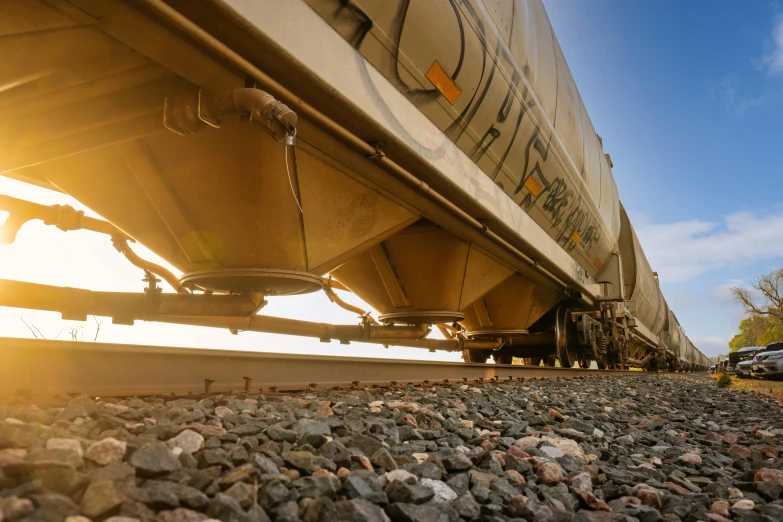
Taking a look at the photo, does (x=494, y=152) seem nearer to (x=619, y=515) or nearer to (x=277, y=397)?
(x=277, y=397)

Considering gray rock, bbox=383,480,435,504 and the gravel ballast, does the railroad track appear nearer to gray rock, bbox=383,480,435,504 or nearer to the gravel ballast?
the gravel ballast

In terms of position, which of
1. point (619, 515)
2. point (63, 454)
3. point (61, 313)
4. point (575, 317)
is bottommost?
point (619, 515)

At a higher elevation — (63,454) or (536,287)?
(536,287)

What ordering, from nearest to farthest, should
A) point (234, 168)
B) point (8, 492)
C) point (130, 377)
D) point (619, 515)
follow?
point (8, 492) < point (619, 515) < point (130, 377) < point (234, 168)

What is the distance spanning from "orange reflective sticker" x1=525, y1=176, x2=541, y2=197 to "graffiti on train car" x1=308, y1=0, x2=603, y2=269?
0.01m

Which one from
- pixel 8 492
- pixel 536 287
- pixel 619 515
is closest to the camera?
pixel 8 492

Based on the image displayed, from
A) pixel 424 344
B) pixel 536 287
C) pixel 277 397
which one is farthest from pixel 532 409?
pixel 536 287

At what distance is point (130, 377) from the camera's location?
253cm

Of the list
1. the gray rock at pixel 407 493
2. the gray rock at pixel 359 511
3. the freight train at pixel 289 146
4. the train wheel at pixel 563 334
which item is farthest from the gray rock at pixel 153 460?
the train wheel at pixel 563 334

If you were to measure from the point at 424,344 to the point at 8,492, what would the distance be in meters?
5.89

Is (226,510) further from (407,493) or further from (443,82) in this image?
(443,82)

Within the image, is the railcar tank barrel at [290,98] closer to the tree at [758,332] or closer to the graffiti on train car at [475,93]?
the graffiti on train car at [475,93]

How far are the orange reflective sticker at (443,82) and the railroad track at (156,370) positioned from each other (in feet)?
6.68

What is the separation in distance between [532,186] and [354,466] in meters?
4.27
